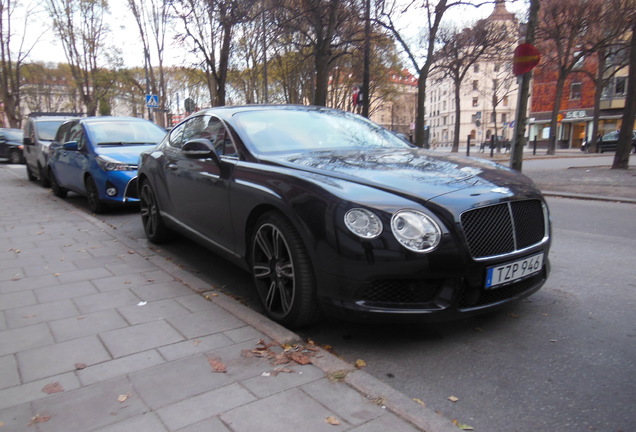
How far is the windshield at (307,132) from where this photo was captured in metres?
3.84

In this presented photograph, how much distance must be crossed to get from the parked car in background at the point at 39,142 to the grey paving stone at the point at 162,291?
28.9 ft

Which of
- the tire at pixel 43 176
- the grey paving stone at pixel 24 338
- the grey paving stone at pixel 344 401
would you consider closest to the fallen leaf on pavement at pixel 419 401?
the grey paving stone at pixel 344 401

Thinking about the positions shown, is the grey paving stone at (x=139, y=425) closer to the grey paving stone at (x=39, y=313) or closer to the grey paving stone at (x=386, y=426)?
the grey paving stone at (x=386, y=426)

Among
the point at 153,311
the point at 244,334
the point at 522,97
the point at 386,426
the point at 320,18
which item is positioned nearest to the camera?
the point at 386,426

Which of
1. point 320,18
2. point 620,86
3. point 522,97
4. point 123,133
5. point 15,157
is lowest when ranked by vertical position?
point 15,157

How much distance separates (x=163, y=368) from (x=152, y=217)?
3.42m

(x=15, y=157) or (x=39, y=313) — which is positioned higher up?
(x=39, y=313)

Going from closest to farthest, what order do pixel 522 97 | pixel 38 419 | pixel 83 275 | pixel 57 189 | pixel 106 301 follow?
pixel 38 419 → pixel 106 301 → pixel 83 275 → pixel 57 189 → pixel 522 97

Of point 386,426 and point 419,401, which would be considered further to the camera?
point 419,401

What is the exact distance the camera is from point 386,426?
208 cm

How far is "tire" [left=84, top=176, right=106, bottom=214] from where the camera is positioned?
26.3ft

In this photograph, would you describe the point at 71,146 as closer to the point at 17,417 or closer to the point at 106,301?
the point at 106,301

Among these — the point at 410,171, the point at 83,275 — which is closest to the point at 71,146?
the point at 83,275

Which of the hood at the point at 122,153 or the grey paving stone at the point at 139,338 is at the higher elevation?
the hood at the point at 122,153
